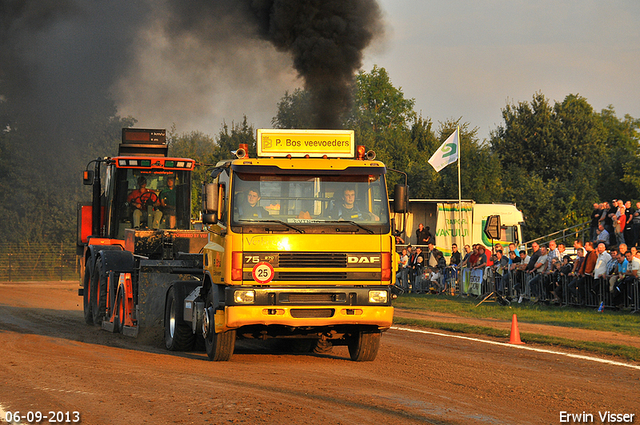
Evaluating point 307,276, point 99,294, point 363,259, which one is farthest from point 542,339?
point 99,294

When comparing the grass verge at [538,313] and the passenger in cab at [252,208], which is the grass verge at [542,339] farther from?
the passenger in cab at [252,208]

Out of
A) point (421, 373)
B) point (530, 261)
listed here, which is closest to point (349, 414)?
point (421, 373)

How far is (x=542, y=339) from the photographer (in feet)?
45.8

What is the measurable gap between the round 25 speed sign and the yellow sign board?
64.5 inches

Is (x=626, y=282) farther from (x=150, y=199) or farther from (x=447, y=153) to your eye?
(x=447, y=153)

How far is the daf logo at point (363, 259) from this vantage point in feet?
33.8

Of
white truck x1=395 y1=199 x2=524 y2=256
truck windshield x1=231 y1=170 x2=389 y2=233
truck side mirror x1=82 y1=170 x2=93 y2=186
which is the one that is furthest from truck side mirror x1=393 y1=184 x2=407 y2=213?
white truck x1=395 y1=199 x2=524 y2=256

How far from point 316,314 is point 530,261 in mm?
13485

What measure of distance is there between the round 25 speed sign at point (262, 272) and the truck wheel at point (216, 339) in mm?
818

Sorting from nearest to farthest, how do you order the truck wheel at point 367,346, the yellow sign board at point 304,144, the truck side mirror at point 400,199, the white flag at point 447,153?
the truck side mirror at point 400,199 → the yellow sign board at point 304,144 → the truck wheel at point 367,346 → the white flag at point 447,153

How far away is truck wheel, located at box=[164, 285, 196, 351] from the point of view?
12.2 metres

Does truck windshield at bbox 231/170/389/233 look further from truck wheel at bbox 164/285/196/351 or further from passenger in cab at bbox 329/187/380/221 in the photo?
truck wheel at bbox 164/285/196/351

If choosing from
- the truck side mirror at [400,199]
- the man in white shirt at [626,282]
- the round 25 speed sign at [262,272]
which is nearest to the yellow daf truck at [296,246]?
the round 25 speed sign at [262,272]

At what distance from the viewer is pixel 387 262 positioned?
10422mm
